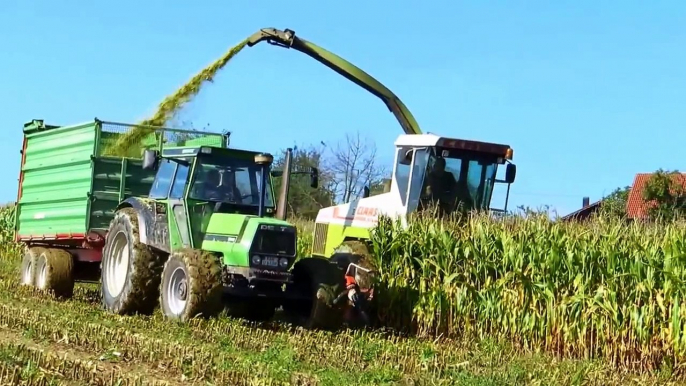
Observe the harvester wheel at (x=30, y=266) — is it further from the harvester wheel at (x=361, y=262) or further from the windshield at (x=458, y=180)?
the windshield at (x=458, y=180)

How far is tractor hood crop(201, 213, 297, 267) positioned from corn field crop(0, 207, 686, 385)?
0.78 metres

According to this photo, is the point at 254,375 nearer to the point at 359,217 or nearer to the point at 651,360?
the point at 651,360

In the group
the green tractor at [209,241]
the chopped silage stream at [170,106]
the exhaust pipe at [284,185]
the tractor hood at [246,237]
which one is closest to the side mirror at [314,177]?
the green tractor at [209,241]

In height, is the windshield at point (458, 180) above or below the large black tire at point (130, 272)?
above

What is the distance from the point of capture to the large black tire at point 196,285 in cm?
965

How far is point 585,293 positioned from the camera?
1022 centimetres

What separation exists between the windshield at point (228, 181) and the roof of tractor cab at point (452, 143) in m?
2.14

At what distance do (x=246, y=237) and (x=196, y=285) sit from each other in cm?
81

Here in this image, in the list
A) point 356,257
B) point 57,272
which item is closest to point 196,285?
point 356,257

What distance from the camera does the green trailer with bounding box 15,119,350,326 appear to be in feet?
33.1

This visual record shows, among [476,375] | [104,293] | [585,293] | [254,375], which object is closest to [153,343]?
[254,375]

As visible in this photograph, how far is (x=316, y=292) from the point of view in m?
10.6

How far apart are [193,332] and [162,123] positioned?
5.35 metres

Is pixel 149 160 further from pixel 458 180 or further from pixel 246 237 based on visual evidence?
pixel 458 180
